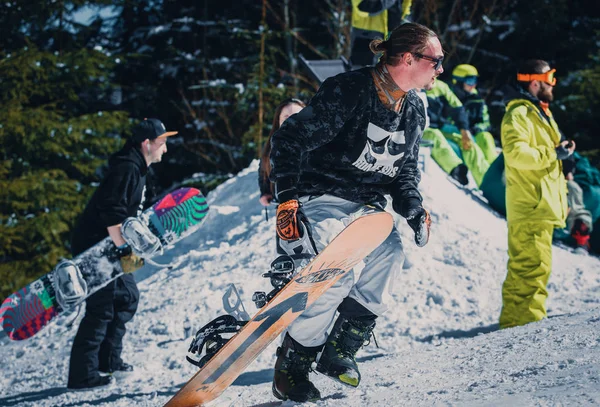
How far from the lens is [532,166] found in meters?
4.88

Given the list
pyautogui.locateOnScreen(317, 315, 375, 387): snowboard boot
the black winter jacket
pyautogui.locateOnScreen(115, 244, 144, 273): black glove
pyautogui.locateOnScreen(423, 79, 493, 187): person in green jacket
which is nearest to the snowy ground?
pyautogui.locateOnScreen(317, 315, 375, 387): snowboard boot

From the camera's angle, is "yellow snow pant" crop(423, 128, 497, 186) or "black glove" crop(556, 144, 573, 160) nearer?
"black glove" crop(556, 144, 573, 160)

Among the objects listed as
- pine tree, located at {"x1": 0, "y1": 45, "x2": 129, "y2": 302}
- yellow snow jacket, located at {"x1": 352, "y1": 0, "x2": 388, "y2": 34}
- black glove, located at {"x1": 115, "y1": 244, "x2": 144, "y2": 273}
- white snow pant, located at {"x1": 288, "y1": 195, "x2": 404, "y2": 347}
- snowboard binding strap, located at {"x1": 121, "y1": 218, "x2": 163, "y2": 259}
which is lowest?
pine tree, located at {"x1": 0, "y1": 45, "x2": 129, "y2": 302}

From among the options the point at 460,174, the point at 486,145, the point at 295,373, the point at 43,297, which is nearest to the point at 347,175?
the point at 295,373

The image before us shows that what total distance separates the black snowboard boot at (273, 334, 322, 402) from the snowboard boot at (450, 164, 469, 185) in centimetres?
665

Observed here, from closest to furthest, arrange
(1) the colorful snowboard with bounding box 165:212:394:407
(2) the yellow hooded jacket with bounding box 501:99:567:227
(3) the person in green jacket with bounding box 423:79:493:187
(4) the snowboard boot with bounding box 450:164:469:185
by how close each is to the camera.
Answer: (1) the colorful snowboard with bounding box 165:212:394:407 < (2) the yellow hooded jacket with bounding box 501:99:567:227 < (4) the snowboard boot with bounding box 450:164:469:185 < (3) the person in green jacket with bounding box 423:79:493:187

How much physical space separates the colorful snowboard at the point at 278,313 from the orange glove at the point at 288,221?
16cm

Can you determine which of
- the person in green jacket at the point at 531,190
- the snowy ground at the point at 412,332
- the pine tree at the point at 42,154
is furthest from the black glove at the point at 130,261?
the pine tree at the point at 42,154

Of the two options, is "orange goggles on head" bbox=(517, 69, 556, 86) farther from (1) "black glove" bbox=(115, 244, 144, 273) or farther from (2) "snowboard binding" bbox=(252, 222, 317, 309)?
(1) "black glove" bbox=(115, 244, 144, 273)

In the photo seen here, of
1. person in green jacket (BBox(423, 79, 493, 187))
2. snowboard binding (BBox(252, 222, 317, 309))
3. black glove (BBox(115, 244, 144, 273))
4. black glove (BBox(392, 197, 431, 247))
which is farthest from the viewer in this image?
person in green jacket (BBox(423, 79, 493, 187))

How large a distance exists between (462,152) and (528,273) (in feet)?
16.9

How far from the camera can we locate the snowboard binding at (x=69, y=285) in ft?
15.7

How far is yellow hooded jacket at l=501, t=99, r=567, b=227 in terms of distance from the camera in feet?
16.1

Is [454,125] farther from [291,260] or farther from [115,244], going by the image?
[291,260]
